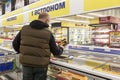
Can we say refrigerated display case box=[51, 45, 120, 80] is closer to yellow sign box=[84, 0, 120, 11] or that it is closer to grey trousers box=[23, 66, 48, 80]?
grey trousers box=[23, 66, 48, 80]

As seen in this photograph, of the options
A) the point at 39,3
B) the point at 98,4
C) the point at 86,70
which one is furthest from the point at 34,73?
the point at 39,3

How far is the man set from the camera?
9.15 ft

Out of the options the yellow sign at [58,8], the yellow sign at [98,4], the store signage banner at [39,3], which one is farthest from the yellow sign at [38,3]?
the yellow sign at [98,4]

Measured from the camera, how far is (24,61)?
2.88 metres

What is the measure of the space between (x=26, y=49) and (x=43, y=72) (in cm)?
45

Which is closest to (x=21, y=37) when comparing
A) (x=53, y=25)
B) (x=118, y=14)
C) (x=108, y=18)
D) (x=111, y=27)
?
(x=108, y=18)

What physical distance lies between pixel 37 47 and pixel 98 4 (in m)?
1.34

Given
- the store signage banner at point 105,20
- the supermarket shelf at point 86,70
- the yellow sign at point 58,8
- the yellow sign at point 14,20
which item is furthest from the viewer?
the store signage banner at point 105,20

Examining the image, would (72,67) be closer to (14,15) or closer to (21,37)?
(21,37)

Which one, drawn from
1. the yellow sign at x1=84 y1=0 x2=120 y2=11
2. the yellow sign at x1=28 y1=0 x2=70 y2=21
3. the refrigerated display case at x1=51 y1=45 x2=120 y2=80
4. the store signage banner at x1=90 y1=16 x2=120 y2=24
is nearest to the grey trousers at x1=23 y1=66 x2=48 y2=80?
the refrigerated display case at x1=51 y1=45 x2=120 y2=80

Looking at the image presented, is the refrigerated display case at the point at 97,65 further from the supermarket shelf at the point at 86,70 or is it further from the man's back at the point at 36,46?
the man's back at the point at 36,46

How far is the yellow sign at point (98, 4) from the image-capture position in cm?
304

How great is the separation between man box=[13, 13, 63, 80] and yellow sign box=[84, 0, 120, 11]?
0.97 m

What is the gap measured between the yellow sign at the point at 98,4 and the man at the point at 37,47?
975 mm
